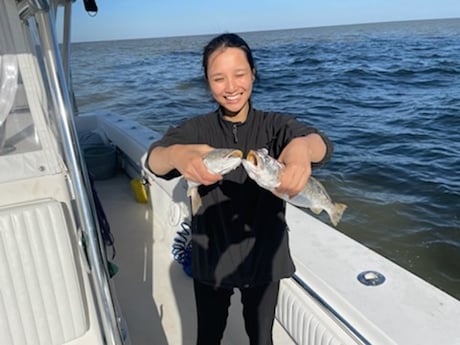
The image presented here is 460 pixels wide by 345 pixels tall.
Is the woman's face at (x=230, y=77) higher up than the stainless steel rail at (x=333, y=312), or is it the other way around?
the woman's face at (x=230, y=77)

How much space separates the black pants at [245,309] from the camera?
6.79 feet

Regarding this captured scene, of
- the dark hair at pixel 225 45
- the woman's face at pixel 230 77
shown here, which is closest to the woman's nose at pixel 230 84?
the woman's face at pixel 230 77

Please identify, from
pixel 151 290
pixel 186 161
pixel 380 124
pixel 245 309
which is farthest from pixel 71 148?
pixel 380 124

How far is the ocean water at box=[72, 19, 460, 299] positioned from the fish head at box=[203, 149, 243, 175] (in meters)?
0.78

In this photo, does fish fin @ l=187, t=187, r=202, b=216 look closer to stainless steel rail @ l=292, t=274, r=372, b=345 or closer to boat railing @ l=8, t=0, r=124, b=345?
boat railing @ l=8, t=0, r=124, b=345

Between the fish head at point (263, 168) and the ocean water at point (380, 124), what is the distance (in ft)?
2.79

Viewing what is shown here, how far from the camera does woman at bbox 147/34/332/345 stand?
1.84m

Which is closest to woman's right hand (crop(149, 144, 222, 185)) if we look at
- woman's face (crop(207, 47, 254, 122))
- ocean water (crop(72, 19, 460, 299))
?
woman's face (crop(207, 47, 254, 122))

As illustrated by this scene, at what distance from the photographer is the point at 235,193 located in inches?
76.8

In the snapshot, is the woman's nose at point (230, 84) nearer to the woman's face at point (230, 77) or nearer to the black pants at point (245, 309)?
the woman's face at point (230, 77)

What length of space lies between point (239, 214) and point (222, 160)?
0.54 metres

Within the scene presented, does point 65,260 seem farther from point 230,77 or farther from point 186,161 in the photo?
point 230,77

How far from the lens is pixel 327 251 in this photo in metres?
2.43

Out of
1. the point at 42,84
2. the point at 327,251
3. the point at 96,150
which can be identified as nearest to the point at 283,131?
the point at 327,251
